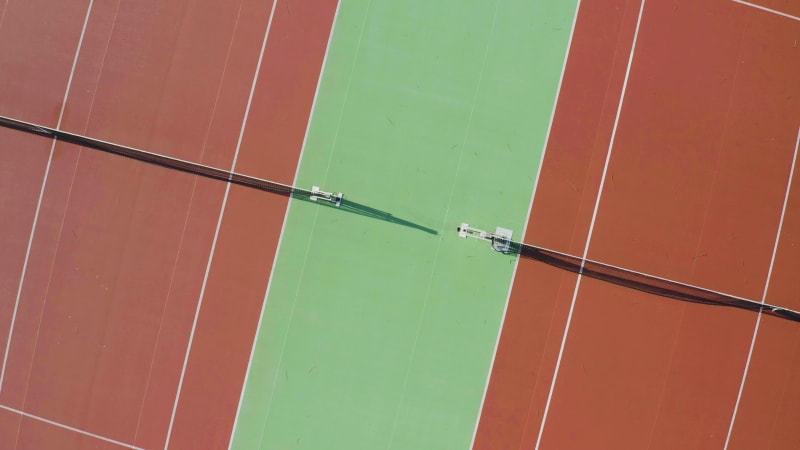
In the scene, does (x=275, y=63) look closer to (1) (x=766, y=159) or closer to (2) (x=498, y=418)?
(2) (x=498, y=418)

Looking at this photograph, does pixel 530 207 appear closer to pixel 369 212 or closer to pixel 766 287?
pixel 369 212

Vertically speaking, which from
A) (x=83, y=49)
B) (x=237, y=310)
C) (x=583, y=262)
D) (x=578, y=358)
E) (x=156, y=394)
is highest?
(x=83, y=49)

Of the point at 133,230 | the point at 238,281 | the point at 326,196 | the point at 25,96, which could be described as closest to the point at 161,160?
the point at 133,230

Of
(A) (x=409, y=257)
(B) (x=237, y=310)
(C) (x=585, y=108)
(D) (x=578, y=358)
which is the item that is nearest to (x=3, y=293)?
(B) (x=237, y=310)

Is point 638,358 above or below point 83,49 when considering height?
below

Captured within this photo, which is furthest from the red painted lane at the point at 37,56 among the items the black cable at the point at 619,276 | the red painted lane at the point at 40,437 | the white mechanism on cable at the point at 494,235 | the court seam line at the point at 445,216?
the black cable at the point at 619,276

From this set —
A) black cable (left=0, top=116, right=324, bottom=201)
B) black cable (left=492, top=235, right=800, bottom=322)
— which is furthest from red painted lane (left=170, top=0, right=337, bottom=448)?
black cable (left=492, top=235, right=800, bottom=322)
